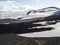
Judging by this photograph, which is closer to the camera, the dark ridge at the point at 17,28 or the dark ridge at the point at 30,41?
the dark ridge at the point at 30,41

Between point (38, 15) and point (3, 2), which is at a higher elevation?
point (3, 2)

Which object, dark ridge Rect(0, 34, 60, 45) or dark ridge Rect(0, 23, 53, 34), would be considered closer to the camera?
dark ridge Rect(0, 34, 60, 45)

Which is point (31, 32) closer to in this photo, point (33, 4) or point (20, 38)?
point (20, 38)

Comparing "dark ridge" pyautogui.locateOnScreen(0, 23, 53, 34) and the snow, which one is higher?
"dark ridge" pyautogui.locateOnScreen(0, 23, 53, 34)

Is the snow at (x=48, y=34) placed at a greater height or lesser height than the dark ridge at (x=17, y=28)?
lesser

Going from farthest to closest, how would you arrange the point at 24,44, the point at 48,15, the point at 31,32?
1. the point at 48,15
2. the point at 31,32
3. the point at 24,44

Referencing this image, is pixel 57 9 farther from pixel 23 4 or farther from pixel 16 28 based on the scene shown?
pixel 16 28

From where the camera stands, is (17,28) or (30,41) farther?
(17,28)

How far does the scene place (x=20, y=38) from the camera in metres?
0.80

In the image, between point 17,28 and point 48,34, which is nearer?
point 48,34

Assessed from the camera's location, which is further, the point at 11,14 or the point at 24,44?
the point at 11,14

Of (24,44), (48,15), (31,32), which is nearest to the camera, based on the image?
(24,44)

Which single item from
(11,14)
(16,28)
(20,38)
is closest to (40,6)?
(11,14)

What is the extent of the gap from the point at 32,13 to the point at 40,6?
9cm
